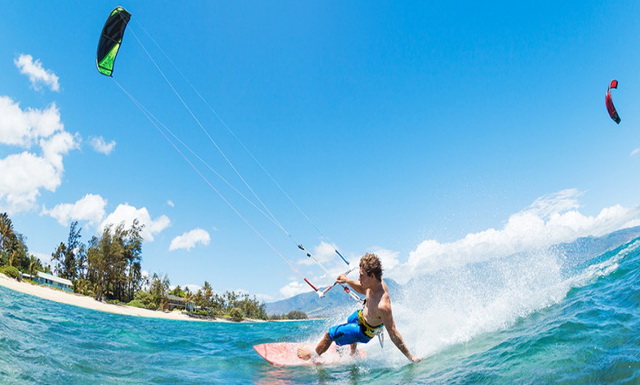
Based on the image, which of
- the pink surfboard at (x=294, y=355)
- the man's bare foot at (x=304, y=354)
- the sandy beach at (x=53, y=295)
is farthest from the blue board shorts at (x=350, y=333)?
the sandy beach at (x=53, y=295)

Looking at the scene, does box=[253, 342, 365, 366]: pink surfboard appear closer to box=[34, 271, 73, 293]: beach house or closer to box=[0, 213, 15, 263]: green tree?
box=[34, 271, 73, 293]: beach house

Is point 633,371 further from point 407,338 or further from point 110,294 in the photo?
point 110,294

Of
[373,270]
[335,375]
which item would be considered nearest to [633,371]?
[373,270]

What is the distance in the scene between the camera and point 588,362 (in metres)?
4.55

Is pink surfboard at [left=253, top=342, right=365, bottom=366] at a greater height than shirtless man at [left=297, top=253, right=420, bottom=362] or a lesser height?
lesser

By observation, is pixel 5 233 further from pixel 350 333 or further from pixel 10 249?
pixel 350 333

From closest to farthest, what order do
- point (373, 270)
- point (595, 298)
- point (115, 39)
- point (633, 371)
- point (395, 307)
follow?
point (633, 371)
point (373, 270)
point (595, 298)
point (115, 39)
point (395, 307)

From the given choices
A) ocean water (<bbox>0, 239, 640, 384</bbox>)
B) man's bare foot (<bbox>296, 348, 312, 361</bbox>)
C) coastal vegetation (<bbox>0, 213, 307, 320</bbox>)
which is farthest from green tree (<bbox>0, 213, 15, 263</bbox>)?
man's bare foot (<bbox>296, 348, 312, 361</bbox>)

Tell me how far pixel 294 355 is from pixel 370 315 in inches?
121

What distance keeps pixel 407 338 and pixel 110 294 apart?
218ft

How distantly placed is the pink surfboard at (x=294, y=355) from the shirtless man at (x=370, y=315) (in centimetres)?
104

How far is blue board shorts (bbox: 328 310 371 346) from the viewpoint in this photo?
22.5 ft

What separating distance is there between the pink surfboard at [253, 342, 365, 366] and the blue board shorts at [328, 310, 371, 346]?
1177 millimetres

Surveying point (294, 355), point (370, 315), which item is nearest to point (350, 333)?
point (370, 315)
